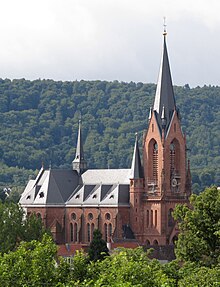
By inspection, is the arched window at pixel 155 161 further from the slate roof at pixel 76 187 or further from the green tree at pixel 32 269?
the green tree at pixel 32 269

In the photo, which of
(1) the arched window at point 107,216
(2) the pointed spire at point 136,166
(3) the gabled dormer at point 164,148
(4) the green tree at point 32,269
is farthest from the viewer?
(1) the arched window at point 107,216

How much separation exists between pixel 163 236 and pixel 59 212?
15.2 metres

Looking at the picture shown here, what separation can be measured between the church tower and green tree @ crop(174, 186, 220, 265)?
182 feet

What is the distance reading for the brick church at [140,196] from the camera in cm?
14462

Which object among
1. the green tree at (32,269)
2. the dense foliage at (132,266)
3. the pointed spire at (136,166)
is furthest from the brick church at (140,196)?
the green tree at (32,269)

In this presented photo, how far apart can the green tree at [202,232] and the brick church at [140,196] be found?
55097 mm

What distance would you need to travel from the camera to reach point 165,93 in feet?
480

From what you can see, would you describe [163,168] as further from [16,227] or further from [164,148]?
[16,227]

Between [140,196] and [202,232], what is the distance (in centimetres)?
5900

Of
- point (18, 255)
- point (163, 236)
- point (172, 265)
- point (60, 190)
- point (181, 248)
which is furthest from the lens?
point (60, 190)

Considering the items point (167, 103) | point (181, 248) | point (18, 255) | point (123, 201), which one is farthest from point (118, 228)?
point (18, 255)

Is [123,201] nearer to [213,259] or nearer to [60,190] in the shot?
[60,190]

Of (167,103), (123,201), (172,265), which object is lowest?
(172,265)

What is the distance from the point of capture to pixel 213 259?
85.3 m
